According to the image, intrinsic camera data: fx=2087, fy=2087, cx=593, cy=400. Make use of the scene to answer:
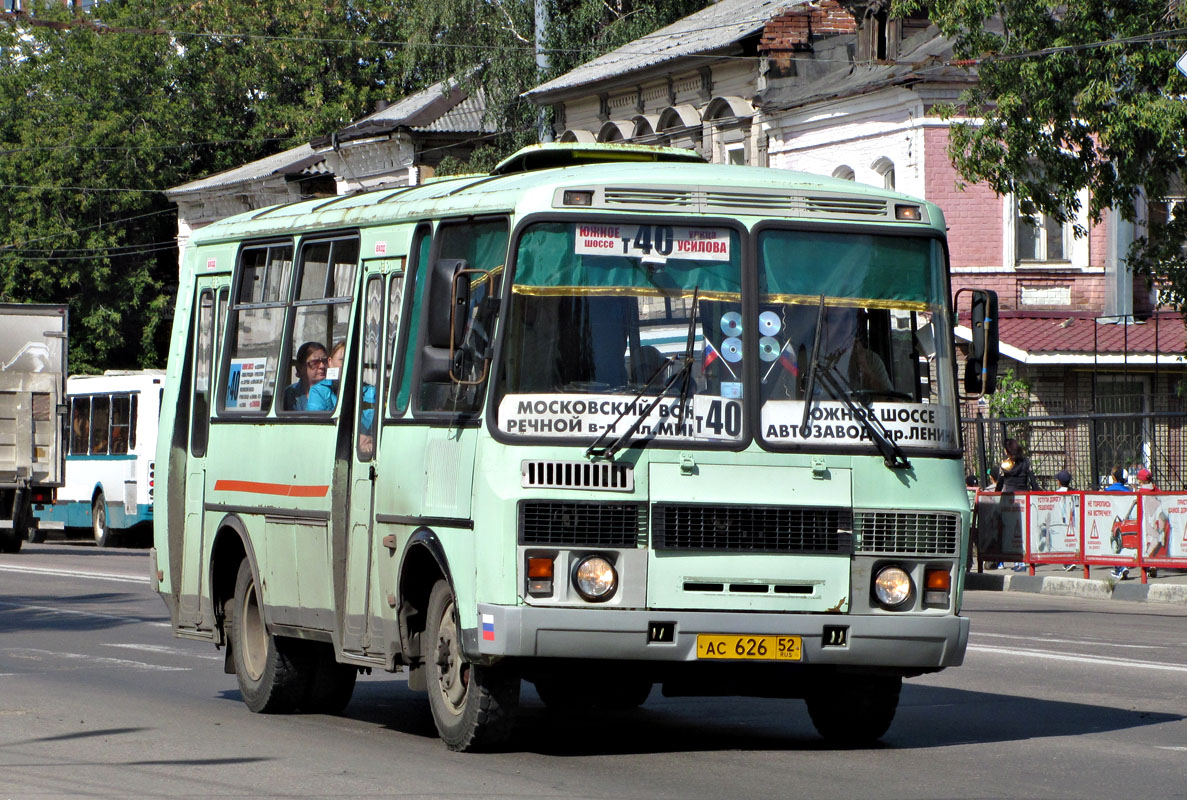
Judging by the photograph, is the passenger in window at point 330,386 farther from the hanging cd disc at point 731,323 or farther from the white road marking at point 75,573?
the white road marking at point 75,573

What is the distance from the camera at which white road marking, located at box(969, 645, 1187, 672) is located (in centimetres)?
1410

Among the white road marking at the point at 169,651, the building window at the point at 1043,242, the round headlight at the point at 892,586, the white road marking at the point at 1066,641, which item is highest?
the building window at the point at 1043,242

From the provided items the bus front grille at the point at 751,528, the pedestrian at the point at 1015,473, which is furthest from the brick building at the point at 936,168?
the bus front grille at the point at 751,528

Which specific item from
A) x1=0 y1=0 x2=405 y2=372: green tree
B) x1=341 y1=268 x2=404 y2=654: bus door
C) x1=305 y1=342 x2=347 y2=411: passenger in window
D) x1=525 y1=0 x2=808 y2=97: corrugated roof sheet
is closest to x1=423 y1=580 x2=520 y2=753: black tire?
x1=341 y1=268 x2=404 y2=654: bus door

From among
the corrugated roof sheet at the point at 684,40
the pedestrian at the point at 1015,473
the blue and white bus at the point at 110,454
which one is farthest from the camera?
the corrugated roof sheet at the point at 684,40

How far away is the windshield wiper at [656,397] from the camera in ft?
29.2

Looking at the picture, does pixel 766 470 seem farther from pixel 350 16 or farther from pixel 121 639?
pixel 350 16

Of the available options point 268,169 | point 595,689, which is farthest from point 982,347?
point 268,169

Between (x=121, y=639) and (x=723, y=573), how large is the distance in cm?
862

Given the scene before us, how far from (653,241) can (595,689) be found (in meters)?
2.12

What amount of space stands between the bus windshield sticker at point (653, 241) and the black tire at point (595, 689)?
190 cm

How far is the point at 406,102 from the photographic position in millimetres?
59906

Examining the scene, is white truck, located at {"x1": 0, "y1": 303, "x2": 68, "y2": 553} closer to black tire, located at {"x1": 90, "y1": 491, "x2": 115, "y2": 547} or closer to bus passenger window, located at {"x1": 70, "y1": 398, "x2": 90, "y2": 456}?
black tire, located at {"x1": 90, "y1": 491, "x2": 115, "y2": 547}

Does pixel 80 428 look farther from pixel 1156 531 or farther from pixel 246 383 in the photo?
pixel 246 383
